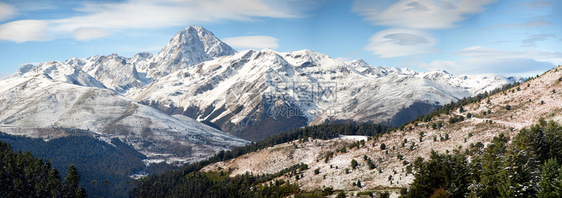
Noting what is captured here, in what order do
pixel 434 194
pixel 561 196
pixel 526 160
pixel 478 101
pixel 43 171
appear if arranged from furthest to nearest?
1. pixel 478 101
2. pixel 43 171
3. pixel 434 194
4. pixel 526 160
5. pixel 561 196

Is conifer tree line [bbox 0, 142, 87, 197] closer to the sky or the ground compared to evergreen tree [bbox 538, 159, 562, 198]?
closer to the ground

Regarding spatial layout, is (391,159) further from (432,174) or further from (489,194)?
(489,194)

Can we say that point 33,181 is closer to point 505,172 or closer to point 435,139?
point 435,139

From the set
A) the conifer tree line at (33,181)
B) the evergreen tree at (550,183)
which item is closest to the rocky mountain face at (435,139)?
the evergreen tree at (550,183)

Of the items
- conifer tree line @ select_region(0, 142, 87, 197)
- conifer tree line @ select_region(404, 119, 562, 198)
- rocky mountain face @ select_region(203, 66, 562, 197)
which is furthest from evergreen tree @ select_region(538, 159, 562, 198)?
conifer tree line @ select_region(0, 142, 87, 197)

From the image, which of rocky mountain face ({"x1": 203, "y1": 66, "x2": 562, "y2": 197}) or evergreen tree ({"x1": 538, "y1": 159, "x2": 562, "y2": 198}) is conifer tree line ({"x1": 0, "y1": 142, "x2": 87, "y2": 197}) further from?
evergreen tree ({"x1": 538, "y1": 159, "x2": 562, "y2": 198})

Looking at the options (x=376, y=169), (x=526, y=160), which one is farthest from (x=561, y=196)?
(x=376, y=169)

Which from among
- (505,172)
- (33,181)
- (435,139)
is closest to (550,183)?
(505,172)

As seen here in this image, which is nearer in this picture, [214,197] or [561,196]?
[561,196]
